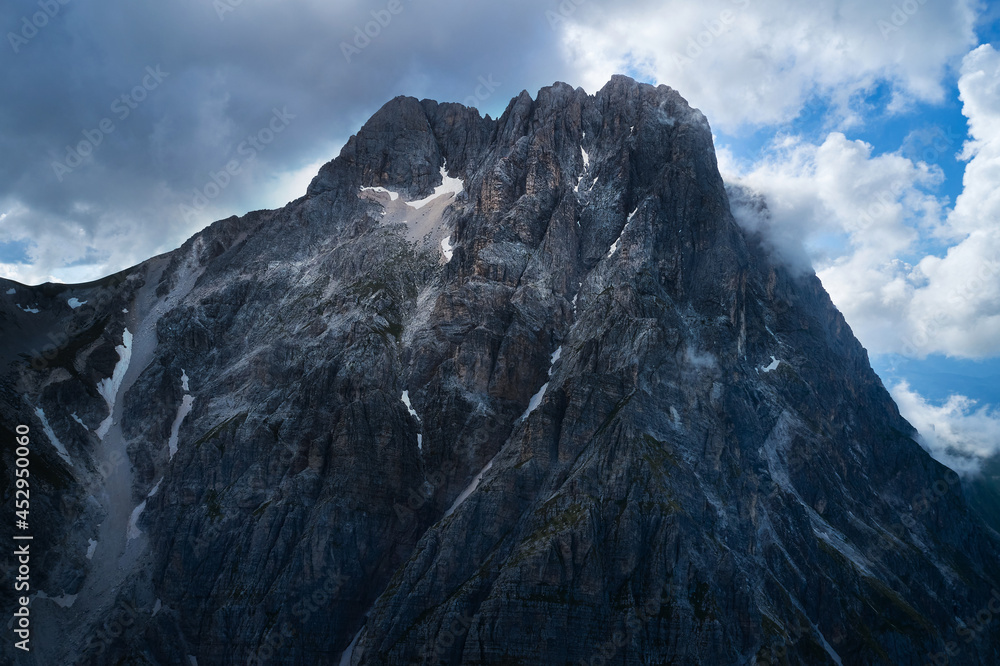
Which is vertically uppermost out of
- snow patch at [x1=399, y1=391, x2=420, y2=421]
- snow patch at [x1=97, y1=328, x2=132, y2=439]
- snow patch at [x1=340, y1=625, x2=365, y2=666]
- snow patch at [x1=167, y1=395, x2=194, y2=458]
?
snow patch at [x1=97, y1=328, x2=132, y2=439]

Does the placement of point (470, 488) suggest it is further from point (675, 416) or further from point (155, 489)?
point (155, 489)

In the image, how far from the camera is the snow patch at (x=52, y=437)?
12538 centimetres

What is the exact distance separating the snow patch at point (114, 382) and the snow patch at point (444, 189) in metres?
69.5

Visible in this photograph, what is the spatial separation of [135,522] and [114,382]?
1421 inches

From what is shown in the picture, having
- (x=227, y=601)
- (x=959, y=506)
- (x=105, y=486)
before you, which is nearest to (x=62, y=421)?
(x=105, y=486)

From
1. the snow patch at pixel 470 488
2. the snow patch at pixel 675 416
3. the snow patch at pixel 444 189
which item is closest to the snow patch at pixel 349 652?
the snow patch at pixel 470 488

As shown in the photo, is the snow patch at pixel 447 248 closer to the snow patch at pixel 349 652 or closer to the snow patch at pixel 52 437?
the snow patch at pixel 349 652

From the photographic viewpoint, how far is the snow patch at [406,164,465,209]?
17675cm

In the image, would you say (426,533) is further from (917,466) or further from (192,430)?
(917,466)

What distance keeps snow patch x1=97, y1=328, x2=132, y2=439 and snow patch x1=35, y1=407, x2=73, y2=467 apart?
719 cm

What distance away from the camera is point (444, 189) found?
181750 millimetres

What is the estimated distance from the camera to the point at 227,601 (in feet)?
337

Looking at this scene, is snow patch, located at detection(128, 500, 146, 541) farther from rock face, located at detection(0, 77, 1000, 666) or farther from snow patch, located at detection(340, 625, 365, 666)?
snow patch, located at detection(340, 625, 365, 666)

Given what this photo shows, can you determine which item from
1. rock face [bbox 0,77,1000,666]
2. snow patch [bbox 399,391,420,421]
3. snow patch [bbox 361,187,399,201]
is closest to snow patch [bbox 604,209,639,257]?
rock face [bbox 0,77,1000,666]
